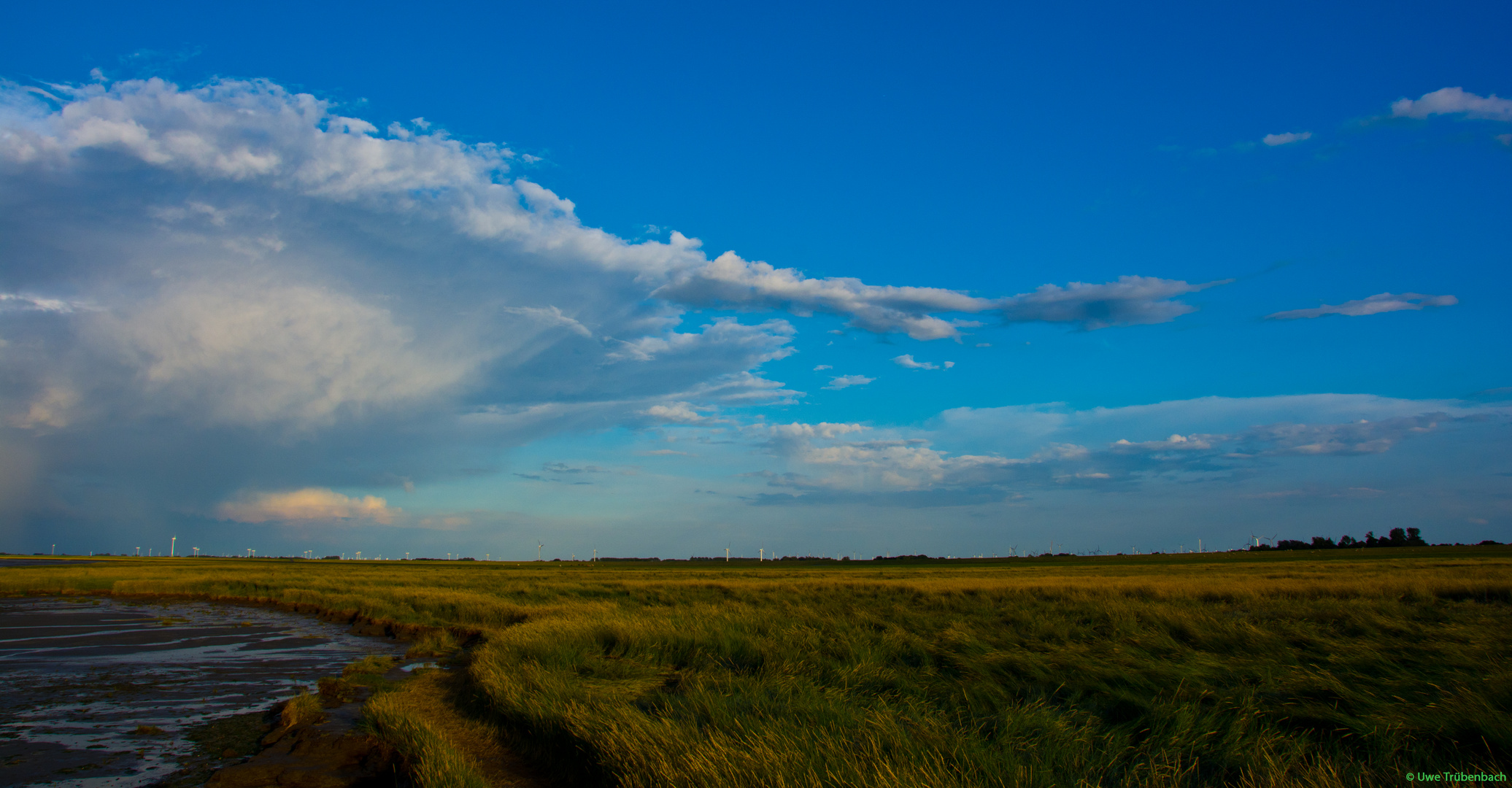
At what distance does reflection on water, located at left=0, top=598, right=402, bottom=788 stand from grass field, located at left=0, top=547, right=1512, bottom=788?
351 centimetres

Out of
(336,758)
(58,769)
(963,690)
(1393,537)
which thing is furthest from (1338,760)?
(1393,537)

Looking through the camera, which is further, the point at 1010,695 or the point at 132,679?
the point at 132,679

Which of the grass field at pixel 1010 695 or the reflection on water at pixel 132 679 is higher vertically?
the grass field at pixel 1010 695

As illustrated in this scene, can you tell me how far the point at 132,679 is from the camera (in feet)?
53.2

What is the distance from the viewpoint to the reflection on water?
1016cm

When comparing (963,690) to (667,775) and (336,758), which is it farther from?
(336,758)

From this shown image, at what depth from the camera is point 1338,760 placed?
23.2 ft

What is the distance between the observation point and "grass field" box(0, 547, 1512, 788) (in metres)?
6.95

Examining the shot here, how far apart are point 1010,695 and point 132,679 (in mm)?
18845

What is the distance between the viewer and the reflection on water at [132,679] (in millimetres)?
10156

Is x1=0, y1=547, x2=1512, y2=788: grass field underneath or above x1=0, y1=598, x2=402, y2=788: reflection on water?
above

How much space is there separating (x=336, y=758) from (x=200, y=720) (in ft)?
14.3

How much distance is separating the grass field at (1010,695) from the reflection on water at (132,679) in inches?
138

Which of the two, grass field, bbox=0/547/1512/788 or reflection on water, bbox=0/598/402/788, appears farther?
reflection on water, bbox=0/598/402/788
